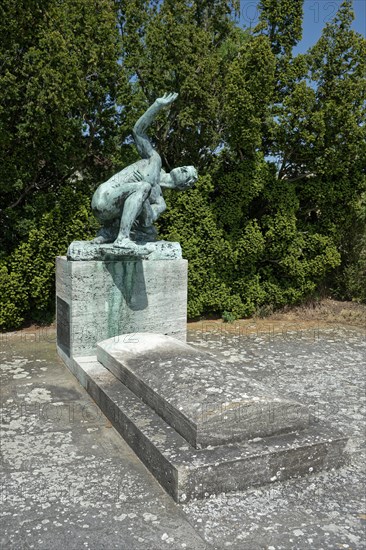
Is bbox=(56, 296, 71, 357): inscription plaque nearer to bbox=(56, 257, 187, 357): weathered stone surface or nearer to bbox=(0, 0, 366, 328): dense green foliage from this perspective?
bbox=(56, 257, 187, 357): weathered stone surface

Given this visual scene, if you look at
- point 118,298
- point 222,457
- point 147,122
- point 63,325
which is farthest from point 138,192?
point 222,457

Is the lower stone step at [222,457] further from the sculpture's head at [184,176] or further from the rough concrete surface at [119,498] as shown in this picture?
the sculpture's head at [184,176]

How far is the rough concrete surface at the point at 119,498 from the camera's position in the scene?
2.09 m

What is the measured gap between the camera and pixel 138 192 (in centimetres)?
429

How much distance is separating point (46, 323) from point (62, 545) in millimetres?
5210

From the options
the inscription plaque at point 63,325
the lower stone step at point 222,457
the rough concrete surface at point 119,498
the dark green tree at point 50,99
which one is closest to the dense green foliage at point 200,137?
the dark green tree at point 50,99

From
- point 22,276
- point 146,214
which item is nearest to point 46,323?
point 22,276

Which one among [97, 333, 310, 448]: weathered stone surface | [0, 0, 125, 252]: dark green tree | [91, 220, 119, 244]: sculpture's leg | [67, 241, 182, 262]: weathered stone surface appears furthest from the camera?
[0, 0, 125, 252]: dark green tree

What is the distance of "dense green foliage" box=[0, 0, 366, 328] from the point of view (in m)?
6.35

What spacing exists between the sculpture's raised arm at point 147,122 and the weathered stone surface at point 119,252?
3.01ft

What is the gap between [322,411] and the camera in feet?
12.1

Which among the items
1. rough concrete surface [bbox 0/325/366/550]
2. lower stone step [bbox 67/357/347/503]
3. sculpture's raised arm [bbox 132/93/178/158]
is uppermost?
sculpture's raised arm [bbox 132/93/178/158]

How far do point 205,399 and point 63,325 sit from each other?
7.69ft

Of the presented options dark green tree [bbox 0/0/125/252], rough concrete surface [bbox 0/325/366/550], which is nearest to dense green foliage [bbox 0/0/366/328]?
dark green tree [bbox 0/0/125/252]
